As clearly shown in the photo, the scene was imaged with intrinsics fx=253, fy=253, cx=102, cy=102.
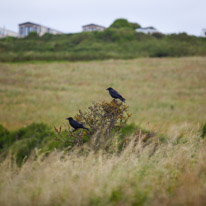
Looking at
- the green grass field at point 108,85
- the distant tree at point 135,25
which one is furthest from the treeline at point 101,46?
the distant tree at point 135,25

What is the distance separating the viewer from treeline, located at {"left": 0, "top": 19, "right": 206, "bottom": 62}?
192 feet

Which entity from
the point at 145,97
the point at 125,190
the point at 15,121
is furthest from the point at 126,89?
the point at 125,190

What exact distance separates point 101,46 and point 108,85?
3149cm

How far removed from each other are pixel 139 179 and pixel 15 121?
1686 centimetres

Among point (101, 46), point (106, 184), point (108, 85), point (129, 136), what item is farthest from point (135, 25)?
point (106, 184)

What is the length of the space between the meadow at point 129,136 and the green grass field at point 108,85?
0.09 meters

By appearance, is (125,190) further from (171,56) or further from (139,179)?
(171,56)

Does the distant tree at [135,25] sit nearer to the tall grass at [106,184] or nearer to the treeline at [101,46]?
the treeline at [101,46]

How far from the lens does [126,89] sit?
34.2 meters

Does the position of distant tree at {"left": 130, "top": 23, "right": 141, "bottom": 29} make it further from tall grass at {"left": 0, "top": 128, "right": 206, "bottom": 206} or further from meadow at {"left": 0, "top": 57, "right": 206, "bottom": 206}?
tall grass at {"left": 0, "top": 128, "right": 206, "bottom": 206}

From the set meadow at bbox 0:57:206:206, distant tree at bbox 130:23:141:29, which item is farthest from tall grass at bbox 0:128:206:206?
distant tree at bbox 130:23:141:29

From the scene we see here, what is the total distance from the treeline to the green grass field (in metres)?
8.39

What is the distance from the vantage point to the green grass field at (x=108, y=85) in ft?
70.2

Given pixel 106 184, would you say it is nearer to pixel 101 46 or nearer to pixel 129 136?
pixel 129 136
